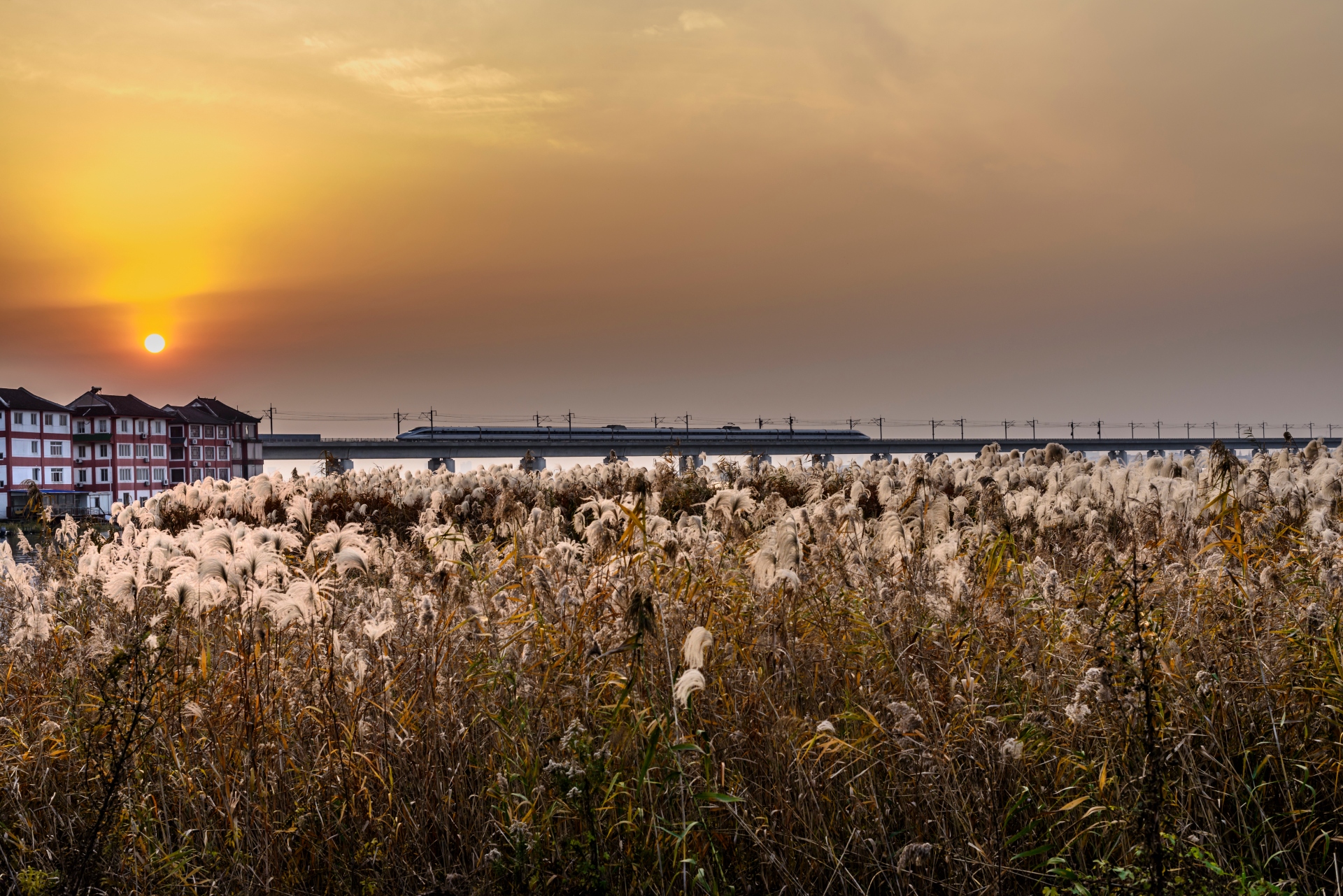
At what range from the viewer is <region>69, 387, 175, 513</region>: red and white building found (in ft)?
253

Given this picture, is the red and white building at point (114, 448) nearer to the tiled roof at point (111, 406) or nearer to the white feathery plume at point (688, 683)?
the tiled roof at point (111, 406)

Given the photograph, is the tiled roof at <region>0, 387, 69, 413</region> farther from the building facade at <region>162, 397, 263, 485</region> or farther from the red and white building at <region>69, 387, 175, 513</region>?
the building facade at <region>162, 397, 263, 485</region>

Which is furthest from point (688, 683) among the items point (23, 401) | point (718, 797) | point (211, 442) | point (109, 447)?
point (211, 442)

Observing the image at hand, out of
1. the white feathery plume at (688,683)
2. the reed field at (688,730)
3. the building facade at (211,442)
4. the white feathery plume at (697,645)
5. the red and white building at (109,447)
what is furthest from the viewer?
the building facade at (211,442)

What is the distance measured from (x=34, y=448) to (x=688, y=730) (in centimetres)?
8489

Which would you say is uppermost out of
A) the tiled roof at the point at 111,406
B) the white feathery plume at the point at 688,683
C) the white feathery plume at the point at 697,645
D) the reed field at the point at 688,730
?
the tiled roof at the point at 111,406

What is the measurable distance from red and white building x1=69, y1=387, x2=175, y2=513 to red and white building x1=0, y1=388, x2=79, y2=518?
1.17 m

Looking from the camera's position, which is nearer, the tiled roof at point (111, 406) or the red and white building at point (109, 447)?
the red and white building at point (109, 447)

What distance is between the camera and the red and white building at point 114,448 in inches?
3031

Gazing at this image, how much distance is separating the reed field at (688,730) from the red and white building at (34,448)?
74.4m

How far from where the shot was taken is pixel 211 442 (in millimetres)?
92875

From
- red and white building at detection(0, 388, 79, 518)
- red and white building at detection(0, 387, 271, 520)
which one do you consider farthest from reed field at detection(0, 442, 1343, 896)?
red and white building at detection(0, 388, 79, 518)

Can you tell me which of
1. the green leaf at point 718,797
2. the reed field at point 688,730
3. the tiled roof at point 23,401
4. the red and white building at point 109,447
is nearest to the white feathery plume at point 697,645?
the reed field at point 688,730

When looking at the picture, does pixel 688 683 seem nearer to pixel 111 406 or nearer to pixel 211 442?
pixel 111 406
